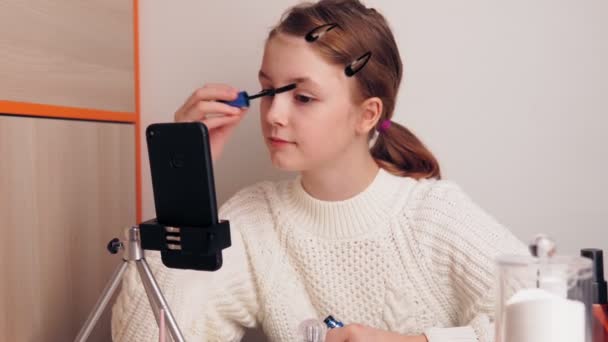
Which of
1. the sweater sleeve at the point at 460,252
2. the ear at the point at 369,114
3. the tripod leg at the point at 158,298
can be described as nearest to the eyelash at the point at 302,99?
the ear at the point at 369,114

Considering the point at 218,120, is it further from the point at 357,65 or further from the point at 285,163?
the point at 357,65

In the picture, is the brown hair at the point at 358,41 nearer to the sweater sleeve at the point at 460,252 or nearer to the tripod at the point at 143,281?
the sweater sleeve at the point at 460,252

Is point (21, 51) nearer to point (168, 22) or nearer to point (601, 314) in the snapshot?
point (168, 22)

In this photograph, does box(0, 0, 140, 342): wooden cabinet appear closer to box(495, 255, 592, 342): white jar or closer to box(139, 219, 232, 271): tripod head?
box(139, 219, 232, 271): tripod head

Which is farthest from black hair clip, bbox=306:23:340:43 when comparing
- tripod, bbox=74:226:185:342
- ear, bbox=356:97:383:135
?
tripod, bbox=74:226:185:342

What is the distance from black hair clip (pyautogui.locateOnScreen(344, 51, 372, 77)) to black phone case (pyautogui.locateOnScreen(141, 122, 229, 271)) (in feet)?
1.14

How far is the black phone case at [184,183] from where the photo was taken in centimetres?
72

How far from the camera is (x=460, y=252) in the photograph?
0.99 metres

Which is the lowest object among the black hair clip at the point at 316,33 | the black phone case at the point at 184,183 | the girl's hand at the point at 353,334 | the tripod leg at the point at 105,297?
the girl's hand at the point at 353,334

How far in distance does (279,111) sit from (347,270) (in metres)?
0.30

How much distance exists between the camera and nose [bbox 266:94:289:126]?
0.97 metres

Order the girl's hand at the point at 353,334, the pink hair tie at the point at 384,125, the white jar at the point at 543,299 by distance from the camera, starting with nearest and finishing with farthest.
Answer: the white jar at the point at 543,299
the girl's hand at the point at 353,334
the pink hair tie at the point at 384,125

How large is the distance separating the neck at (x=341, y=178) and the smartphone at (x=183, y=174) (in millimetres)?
357

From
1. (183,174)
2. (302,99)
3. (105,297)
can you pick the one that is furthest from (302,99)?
(105,297)
